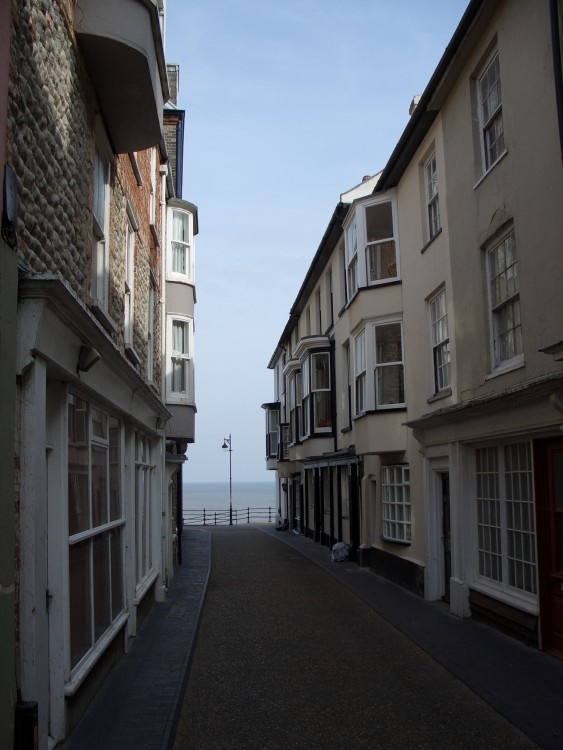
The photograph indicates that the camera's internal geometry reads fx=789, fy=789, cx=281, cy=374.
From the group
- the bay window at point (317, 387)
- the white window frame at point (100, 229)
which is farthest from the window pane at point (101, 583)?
the bay window at point (317, 387)

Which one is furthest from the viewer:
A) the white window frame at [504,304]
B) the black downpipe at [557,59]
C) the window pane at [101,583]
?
the white window frame at [504,304]

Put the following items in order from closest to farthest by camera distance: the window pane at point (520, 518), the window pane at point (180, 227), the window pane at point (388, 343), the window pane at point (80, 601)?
the window pane at point (80, 601)
the window pane at point (520, 518)
the window pane at point (388, 343)
the window pane at point (180, 227)

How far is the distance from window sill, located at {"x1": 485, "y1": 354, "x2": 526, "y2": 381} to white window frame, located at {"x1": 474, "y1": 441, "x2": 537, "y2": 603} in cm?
96

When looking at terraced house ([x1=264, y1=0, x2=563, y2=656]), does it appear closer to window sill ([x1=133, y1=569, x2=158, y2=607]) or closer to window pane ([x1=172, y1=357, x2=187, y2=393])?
window pane ([x1=172, y1=357, x2=187, y2=393])

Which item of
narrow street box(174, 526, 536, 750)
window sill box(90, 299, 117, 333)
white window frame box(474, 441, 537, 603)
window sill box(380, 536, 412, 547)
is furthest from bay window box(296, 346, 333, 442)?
window sill box(90, 299, 117, 333)

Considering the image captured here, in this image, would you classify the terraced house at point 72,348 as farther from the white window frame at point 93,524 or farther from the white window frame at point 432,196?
the white window frame at point 432,196

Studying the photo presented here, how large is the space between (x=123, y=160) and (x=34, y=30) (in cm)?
488

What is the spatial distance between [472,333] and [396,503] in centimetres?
608

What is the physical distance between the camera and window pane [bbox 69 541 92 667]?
6875 mm

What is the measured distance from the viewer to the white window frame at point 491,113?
1090 cm

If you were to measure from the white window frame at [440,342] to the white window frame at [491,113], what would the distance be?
2.81m

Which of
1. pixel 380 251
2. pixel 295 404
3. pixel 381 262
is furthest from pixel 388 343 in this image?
pixel 295 404

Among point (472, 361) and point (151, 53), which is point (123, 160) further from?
point (472, 361)

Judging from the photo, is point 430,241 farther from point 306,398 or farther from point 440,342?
point 306,398
